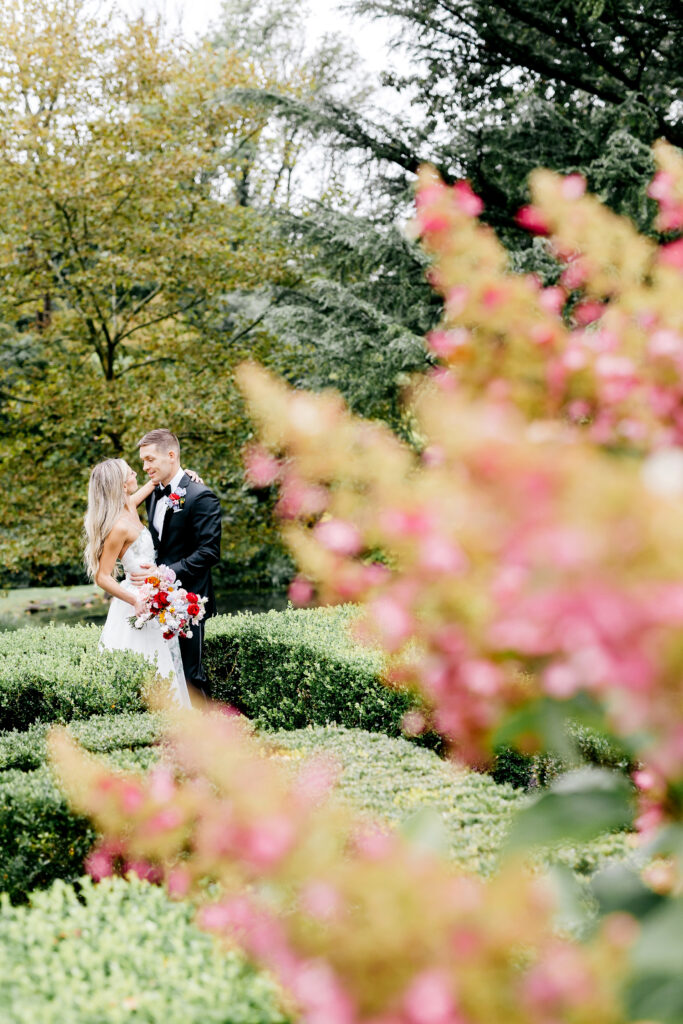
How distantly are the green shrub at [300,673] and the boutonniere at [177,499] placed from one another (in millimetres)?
1309

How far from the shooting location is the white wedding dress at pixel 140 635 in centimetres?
625

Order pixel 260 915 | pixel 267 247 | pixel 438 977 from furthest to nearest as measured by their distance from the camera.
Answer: pixel 267 247 < pixel 260 915 < pixel 438 977

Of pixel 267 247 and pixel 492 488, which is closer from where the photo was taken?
pixel 492 488

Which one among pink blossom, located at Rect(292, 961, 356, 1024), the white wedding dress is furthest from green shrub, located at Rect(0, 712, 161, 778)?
pink blossom, located at Rect(292, 961, 356, 1024)

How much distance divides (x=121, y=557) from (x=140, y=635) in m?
0.60

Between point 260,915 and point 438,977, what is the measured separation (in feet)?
2.28

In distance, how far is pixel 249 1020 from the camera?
2035mm

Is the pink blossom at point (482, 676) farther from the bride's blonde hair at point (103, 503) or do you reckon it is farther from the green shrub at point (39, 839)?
the bride's blonde hair at point (103, 503)

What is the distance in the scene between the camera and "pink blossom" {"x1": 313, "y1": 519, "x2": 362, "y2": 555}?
1.43 meters

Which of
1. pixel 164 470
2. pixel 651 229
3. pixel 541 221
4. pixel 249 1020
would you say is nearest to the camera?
pixel 541 221

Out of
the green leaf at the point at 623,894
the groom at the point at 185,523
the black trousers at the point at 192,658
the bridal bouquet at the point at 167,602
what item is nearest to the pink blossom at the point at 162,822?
the green leaf at the point at 623,894

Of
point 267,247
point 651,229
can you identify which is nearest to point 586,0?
point 651,229

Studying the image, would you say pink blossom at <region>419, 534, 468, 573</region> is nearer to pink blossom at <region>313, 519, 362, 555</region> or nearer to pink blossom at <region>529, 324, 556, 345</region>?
pink blossom at <region>313, 519, 362, 555</region>

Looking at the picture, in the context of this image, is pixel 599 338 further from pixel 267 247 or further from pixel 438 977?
pixel 267 247
